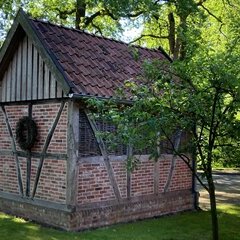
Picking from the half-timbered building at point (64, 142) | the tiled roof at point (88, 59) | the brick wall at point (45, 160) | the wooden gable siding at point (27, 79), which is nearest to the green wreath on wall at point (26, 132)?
the half-timbered building at point (64, 142)

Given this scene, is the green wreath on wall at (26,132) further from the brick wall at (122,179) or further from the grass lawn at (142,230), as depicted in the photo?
the grass lawn at (142,230)

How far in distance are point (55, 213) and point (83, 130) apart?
1935 mm

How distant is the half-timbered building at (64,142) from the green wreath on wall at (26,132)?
2 centimetres

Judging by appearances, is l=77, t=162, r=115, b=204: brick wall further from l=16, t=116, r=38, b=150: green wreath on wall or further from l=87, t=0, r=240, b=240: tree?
l=87, t=0, r=240, b=240: tree

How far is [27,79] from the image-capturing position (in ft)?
35.3

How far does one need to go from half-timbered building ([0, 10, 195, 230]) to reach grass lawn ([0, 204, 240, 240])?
286mm

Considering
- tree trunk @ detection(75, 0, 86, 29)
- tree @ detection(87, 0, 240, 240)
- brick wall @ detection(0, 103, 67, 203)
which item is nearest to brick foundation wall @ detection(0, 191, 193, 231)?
brick wall @ detection(0, 103, 67, 203)

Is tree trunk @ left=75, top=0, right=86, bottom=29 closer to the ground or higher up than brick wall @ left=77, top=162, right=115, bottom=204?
higher up

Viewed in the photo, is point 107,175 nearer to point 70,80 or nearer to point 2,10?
point 70,80

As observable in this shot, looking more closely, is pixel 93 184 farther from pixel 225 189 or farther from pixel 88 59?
pixel 225 189

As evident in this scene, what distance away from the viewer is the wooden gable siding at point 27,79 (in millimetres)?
10047

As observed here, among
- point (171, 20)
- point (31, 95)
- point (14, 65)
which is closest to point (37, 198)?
point (31, 95)

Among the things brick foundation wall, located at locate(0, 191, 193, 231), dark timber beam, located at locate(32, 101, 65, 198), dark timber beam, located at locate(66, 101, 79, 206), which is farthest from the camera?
dark timber beam, located at locate(32, 101, 65, 198)

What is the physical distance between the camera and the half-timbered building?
379 inches
